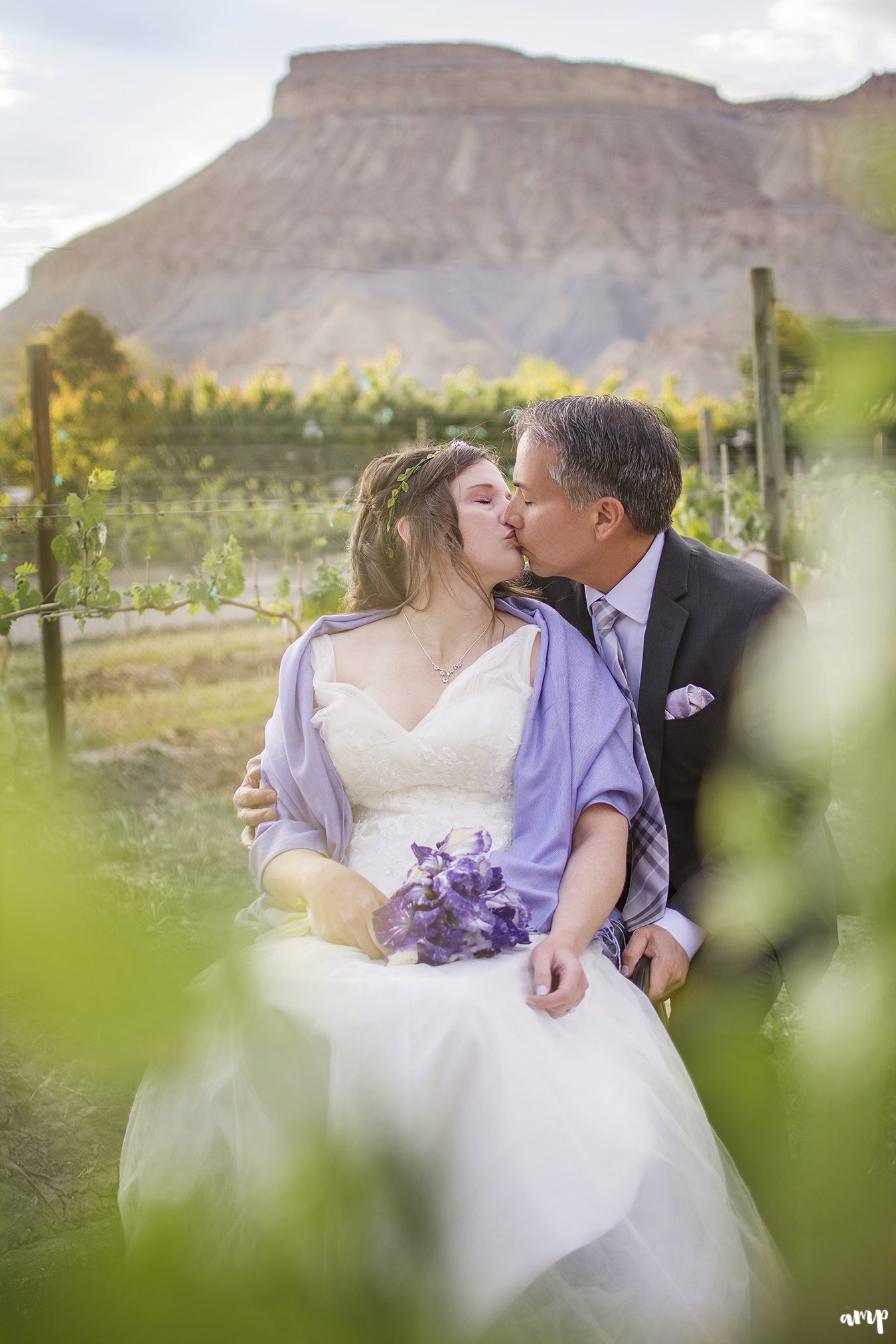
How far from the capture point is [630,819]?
91.4 inches

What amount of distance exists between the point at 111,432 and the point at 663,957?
23.2 metres

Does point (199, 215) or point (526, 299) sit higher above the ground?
point (199, 215)

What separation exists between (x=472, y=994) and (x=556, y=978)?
250mm

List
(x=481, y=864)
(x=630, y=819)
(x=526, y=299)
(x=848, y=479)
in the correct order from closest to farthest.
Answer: (x=848, y=479), (x=481, y=864), (x=630, y=819), (x=526, y=299)

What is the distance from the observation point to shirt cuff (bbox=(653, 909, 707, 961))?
2.22 m

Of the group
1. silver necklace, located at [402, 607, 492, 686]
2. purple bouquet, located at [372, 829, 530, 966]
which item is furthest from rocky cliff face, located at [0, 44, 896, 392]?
purple bouquet, located at [372, 829, 530, 966]

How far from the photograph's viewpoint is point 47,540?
546 cm

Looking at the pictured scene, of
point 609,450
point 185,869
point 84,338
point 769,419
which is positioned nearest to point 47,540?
point 185,869

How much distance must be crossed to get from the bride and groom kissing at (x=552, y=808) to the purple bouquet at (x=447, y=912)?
2.2 inches

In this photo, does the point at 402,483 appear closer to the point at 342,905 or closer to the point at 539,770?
the point at 539,770

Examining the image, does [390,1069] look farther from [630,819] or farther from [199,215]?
[199,215]

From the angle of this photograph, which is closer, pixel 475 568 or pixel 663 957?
pixel 663 957

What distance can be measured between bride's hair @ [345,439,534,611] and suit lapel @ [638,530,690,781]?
383mm

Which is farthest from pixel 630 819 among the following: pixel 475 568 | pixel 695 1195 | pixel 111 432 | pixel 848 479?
pixel 111 432
